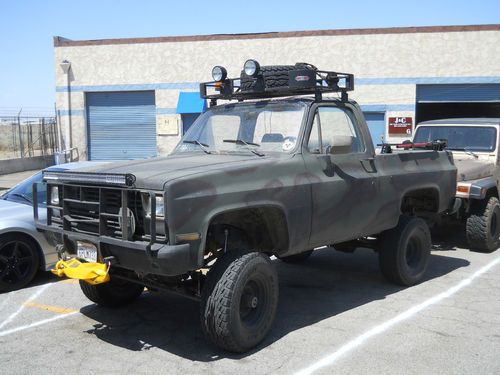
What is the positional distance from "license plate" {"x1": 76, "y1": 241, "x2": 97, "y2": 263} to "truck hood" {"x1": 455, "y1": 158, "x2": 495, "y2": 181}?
18.4 ft

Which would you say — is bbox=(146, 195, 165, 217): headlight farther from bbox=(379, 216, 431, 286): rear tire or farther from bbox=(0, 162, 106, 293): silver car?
bbox=(379, 216, 431, 286): rear tire

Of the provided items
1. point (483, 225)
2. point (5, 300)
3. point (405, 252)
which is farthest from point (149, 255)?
point (483, 225)

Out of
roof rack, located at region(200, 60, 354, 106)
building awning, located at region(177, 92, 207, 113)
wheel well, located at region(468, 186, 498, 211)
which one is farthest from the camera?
building awning, located at region(177, 92, 207, 113)

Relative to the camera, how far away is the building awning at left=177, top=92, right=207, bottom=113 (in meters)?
21.3

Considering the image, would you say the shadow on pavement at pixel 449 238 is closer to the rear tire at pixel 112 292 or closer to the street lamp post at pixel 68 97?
the rear tire at pixel 112 292

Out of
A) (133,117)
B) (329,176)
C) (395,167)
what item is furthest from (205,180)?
(133,117)

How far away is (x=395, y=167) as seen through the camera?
6.10m

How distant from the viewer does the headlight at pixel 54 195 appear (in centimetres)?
498

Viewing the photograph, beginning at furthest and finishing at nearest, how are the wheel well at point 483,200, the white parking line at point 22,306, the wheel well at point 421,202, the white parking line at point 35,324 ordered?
1. the wheel well at point 483,200
2. the wheel well at point 421,202
3. the white parking line at point 22,306
4. the white parking line at point 35,324

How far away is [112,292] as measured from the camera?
5.64m

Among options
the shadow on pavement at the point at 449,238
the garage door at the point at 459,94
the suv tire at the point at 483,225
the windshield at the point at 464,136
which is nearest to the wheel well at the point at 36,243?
Result: the shadow on pavement at the point at 449,238

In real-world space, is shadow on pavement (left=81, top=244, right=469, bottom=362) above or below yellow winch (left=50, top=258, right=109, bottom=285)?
below

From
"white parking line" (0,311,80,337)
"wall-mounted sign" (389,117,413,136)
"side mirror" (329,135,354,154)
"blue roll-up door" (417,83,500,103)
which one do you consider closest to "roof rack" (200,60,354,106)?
"side mirror" (329,135,354,154)

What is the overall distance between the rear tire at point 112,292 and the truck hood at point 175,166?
1.32 m
